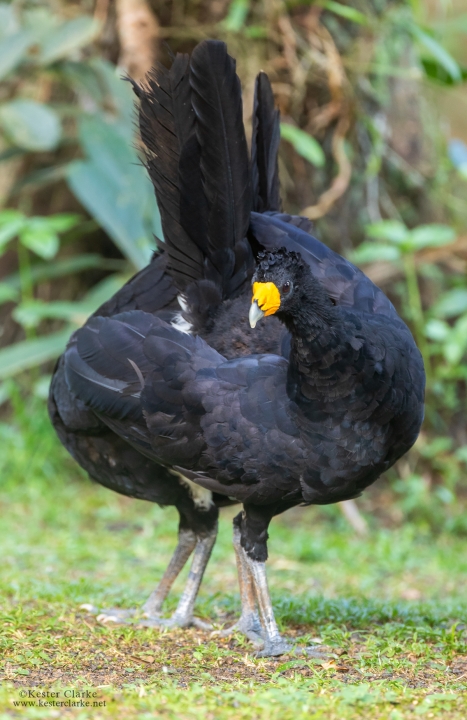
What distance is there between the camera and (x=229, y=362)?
3.85 metres

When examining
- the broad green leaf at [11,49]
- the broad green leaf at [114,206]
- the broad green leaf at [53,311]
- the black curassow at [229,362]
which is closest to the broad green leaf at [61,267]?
the broad green leaf at [114,206]

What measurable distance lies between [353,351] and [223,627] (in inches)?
67.0

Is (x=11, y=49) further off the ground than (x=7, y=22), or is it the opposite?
(x=7, y=22)

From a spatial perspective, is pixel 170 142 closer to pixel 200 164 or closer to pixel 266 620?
pixel 200 164

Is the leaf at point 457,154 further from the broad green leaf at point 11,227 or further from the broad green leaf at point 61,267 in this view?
the broad green leaf at point 11,227

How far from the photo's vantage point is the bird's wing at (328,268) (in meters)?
4.08

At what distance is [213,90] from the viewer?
3975 millimetres

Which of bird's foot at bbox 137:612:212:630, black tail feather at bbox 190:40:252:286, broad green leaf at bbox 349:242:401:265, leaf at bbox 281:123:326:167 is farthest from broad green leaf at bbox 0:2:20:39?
bird's foot at bbox 137:612:212:630

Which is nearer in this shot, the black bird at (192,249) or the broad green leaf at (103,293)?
the black bird at (192,249)

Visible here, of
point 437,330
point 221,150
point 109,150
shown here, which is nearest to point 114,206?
point 109,150

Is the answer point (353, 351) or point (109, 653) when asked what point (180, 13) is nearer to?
point (353, 351)

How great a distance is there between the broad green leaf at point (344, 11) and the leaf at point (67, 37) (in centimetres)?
206

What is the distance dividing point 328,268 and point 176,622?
1936mm

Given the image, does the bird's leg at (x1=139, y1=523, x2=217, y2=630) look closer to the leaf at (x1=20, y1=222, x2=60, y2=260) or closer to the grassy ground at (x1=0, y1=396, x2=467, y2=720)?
the grassy ground at (x1=0, y1=396, x2=467, y2=720)
